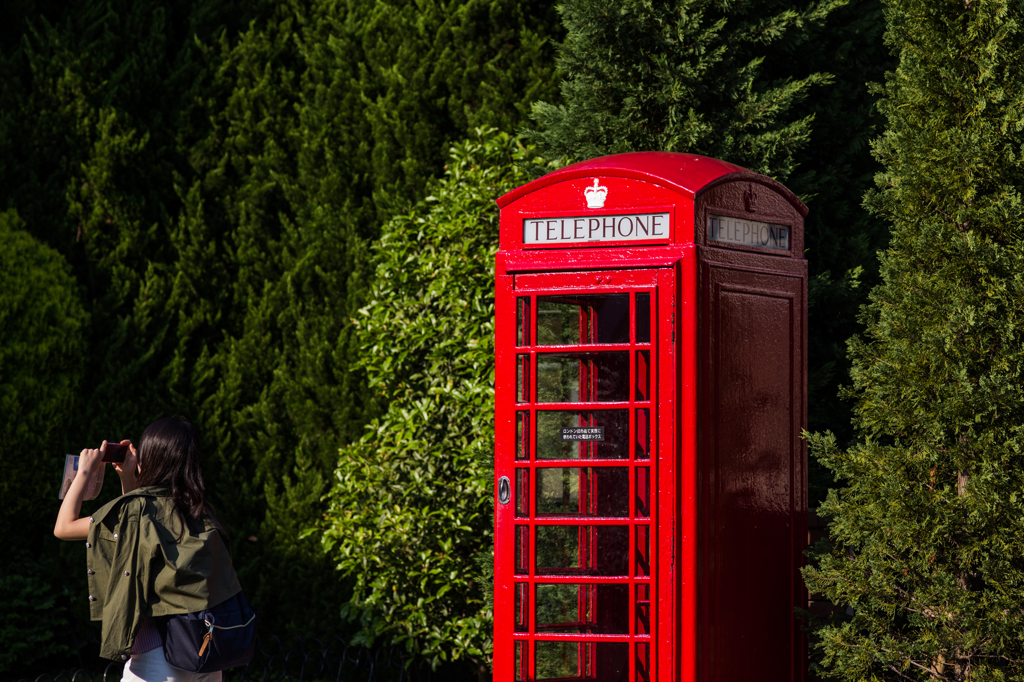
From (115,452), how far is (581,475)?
211cm

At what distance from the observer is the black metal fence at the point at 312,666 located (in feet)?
24.0

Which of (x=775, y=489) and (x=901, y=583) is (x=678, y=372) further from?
(x=901, y=583)

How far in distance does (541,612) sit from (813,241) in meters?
2.85

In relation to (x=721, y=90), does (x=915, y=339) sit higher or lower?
lower

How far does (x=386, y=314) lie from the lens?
6918 mm

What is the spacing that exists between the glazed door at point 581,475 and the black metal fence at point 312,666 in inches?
95.1

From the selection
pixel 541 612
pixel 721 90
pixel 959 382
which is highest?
pixel 721 90

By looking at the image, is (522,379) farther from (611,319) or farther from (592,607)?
(592,607)

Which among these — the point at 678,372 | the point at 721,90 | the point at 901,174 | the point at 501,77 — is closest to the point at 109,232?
the point at 501,77

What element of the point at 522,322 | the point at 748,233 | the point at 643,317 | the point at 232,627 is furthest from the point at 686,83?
the point at 232,627

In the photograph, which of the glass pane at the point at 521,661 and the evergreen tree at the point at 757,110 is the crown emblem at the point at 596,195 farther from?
the glass pane at the point at 521,661

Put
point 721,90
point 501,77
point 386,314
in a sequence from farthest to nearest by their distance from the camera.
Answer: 1. point 501,77
2. point 386,314
3. point 721,90

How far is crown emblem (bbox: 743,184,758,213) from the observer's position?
16.1ft

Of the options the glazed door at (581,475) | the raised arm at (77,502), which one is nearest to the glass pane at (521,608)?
the glazed door at (581,475)
